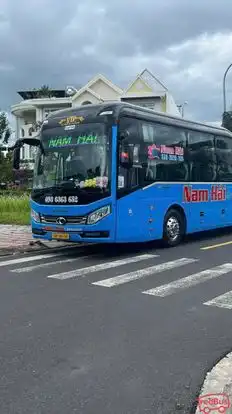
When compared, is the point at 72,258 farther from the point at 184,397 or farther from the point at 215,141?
the point at 184,397

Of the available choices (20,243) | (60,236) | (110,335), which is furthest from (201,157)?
(110,335)

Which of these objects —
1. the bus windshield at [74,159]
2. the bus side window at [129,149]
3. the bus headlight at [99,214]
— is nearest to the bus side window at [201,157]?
the bus side window at [129,149]

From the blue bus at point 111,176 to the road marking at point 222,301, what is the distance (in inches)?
160

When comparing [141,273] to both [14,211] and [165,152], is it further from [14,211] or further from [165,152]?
[14,211]

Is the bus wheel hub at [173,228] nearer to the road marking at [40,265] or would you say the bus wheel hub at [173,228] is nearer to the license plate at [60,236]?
the road marking at [40,265]

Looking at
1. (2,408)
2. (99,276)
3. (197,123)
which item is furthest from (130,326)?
(197,123)

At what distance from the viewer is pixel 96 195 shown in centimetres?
1148

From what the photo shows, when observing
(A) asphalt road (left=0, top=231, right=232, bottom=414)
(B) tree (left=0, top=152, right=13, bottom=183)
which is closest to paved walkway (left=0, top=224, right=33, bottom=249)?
(A) asphalt road (left=0, top=231, right=232, bottom=414)

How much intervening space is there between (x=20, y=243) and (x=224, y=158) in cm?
692

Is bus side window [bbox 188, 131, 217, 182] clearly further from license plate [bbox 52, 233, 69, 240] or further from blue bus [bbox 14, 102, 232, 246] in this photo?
license plate [bbox 52, 233, 69, 240]

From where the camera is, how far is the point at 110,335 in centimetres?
596

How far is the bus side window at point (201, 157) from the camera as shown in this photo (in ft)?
47.8

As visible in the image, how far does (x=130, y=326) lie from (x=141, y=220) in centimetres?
607

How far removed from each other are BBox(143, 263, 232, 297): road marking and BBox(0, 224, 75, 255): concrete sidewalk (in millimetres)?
5128
